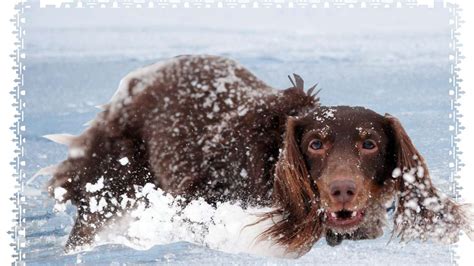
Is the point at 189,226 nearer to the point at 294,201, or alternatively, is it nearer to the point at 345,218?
the point at 294,201

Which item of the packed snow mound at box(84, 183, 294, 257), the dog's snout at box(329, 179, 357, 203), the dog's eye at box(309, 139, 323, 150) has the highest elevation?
the dog's eye at box(309, 139, 323, 150)

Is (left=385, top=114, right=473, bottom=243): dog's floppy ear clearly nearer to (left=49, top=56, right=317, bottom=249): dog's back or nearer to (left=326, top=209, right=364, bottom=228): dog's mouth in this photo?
(left=326, top=209, right=364, bottom=228): dog's mouth

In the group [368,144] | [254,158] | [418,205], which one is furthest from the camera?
[254,158]

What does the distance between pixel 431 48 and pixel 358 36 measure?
444mm

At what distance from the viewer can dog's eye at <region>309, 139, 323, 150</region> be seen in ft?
13.4

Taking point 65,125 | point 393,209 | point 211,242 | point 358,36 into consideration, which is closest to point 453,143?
point 393,209

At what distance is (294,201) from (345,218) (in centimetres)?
33

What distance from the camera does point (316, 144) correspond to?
13.5 feet

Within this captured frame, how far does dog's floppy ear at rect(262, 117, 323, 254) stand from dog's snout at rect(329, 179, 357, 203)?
30 cm

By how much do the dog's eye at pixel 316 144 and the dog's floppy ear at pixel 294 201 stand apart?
0.31ft

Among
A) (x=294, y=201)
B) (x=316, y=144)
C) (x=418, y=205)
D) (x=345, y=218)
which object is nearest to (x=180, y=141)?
(x=294, y=201)

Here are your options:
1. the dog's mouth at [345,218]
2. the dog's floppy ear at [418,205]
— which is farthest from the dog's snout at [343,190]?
the dog's floppy ear at [418,205]

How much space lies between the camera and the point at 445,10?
484 cm

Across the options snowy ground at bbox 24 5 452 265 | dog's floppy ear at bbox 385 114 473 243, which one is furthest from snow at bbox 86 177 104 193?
dog's floppy ear at bbox 385 114 473 243
